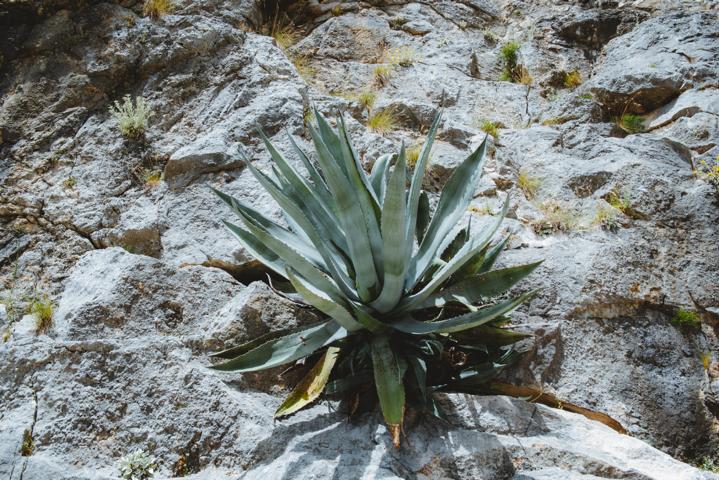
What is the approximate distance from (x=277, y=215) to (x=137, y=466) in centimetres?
168

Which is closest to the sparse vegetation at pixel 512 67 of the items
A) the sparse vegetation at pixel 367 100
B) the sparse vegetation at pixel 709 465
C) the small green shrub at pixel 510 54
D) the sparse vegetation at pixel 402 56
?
the small green shrub at pixel 510 54

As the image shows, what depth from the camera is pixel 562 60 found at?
592 centimetres

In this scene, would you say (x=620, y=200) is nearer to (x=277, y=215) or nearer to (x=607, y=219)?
(x=607, y=219)

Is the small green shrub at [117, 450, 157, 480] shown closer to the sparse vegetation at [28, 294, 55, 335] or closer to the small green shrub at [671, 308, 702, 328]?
the sparse vegetation at [28, 294, 55, 335]

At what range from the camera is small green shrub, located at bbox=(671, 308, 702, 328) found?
135 inches

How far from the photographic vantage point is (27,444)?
2.59m

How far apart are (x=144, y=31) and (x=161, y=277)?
8.99ft

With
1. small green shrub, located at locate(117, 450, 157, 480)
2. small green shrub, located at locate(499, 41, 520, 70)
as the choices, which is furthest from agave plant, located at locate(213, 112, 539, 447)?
small green shrub, located at locate(499, 41, 520, 70)

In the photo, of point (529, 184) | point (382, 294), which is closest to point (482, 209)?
point (529, 184)

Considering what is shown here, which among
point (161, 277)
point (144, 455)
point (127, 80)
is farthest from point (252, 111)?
point (144, 455)

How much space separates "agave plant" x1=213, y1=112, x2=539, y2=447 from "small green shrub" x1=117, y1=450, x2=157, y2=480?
537 millimetres

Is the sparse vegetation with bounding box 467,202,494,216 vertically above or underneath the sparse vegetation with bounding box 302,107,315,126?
underneath

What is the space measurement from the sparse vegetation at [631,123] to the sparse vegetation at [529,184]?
1.11m

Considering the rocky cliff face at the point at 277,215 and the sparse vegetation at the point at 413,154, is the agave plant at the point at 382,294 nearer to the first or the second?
the rocky cliff face at the point at 277,215
